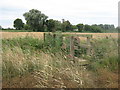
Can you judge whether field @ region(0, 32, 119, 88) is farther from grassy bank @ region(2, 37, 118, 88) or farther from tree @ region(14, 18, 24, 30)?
tree @ region(14, 18, 24, 30)

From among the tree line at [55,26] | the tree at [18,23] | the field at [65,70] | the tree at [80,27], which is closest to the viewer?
the field at [65,70]

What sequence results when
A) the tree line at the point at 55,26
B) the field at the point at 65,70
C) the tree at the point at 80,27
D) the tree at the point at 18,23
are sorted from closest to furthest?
the field at the point at 65,70 → the tree line at the point at 55,26 → the tree at the point at 80,27 → the tree at the point at 18,23

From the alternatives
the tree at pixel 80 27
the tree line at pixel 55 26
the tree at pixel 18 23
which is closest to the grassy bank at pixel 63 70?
the tree line at pixel 55 26

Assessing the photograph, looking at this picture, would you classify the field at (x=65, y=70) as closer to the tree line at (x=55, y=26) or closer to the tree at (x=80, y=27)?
the tree line at (x=55, y=26)

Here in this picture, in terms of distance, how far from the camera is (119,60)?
303cm

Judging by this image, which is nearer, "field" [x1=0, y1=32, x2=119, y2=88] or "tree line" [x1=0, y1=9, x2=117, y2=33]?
"field" [x1=0, y1=32, x2=119, y2=88]

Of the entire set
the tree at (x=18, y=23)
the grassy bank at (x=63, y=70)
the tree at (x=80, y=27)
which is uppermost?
the tree at (x=18, y=23)

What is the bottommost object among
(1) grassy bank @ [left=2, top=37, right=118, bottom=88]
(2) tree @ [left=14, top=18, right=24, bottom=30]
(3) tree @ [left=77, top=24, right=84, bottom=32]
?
(1) grassy bank @ [left=2, top=37, right=118, bottom=88]

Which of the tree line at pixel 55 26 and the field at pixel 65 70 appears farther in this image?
the tree line at pixel 55 26

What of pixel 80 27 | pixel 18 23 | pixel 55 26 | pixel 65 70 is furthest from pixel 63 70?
pixel 18 23

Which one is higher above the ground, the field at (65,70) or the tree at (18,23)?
the tree at (18,23)

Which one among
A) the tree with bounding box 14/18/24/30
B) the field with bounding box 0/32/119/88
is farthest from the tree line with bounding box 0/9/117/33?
the field with bounding box 0/32/119/88

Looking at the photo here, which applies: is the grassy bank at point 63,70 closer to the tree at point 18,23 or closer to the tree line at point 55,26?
the tree line at point 55,26

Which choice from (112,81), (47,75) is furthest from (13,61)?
(112,81)
